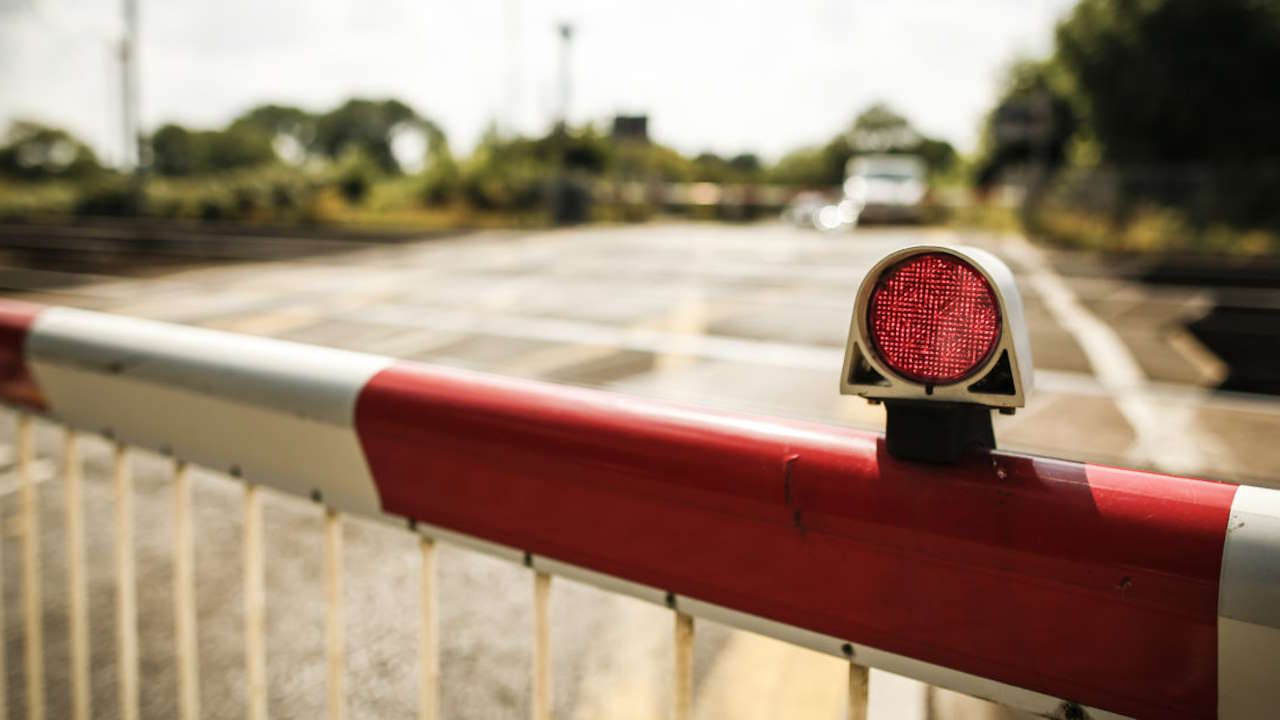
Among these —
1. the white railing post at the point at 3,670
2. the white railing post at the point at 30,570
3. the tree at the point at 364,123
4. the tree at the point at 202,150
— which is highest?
the tree at the point at 364,123

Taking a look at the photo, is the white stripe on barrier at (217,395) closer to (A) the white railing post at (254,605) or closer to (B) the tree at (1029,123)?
(A) the white railing post at (254,605)

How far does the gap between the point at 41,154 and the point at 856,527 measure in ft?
→ 316

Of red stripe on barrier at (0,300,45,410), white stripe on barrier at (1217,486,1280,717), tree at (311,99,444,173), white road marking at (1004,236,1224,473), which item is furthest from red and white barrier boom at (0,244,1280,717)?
tree at (311,99,444,173)

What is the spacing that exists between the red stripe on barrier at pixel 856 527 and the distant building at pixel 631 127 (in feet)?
104

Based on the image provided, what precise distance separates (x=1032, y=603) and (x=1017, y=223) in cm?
2766

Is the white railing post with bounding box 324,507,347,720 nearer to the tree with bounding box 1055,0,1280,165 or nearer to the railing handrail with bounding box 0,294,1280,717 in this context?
the railing handrail with bounding box 0,294,1280,717

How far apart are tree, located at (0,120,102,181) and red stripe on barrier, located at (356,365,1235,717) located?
271 ft

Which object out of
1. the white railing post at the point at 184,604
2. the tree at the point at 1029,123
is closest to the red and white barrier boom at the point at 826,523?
the white railing post at the point at 184,604

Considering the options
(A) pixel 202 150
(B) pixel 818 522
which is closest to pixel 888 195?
Answer: (B) pixel 818 522

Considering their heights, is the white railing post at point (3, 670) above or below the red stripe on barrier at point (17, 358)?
below

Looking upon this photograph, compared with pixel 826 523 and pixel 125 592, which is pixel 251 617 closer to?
pixel 125 592

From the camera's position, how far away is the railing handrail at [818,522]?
30.4 inches

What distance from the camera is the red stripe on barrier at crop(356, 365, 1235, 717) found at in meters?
0.78

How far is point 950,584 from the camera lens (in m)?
0.87
